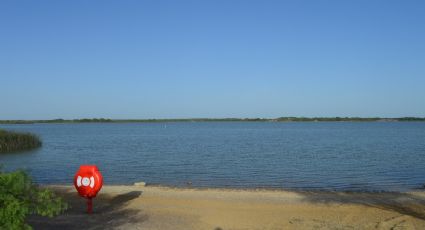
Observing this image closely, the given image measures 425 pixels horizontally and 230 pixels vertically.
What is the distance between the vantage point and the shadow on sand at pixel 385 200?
1338cm

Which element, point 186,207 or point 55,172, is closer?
point 186,207

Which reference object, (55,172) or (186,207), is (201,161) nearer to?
(55,172)

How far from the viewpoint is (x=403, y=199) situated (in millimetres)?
15602

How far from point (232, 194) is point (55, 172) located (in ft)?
47.1

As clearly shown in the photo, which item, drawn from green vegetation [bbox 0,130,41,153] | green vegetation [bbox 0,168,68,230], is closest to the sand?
green vegetation [bbox 0,168,68,230]

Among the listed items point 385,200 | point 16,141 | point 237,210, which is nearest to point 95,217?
point 237,210

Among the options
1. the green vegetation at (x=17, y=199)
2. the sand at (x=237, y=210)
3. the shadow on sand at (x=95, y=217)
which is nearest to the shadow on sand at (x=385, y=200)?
the sand at (x=237, y=210)

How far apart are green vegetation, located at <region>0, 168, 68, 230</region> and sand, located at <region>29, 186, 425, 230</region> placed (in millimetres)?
4011

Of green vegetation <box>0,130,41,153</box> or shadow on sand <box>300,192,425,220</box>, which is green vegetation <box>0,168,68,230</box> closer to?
shadow on sand <box>300,192,425,220</box>

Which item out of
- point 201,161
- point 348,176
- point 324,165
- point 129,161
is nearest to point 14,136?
point 129,161

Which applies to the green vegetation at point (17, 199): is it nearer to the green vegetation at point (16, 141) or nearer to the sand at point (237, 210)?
the sand at point (237, 210)

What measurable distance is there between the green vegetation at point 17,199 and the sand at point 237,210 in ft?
13.2

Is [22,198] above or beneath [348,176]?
above

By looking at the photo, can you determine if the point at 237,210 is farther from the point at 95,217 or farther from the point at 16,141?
the point at 16,141
